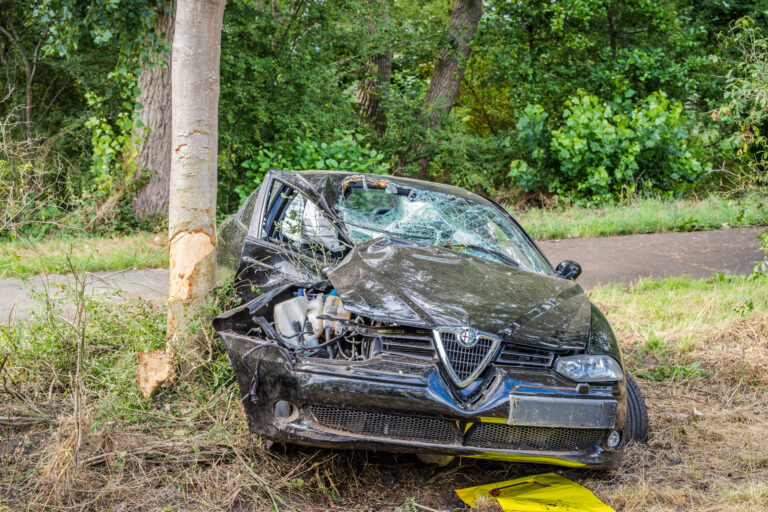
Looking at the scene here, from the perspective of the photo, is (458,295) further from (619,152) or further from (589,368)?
(619,152)

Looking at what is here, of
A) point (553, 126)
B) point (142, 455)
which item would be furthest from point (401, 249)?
point (553, 126)

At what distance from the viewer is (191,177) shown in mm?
4094

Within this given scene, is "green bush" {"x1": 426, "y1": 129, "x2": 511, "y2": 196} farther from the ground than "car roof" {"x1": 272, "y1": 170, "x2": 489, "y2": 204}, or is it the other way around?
Result: "car roof" {"x1": 272, "y1": 170, "x2": 489, "y2": 204}

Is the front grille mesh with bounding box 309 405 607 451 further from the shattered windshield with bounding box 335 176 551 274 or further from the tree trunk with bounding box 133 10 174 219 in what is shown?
the tree trunk with bounding box 133 10 174 219

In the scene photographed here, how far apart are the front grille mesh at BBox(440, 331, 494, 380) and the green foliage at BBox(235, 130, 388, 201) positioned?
7.83 meters

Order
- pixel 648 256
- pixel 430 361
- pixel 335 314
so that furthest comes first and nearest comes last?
pixel 648 256
pixel 335 314
pixel 430 361

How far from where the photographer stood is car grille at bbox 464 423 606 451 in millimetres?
3027

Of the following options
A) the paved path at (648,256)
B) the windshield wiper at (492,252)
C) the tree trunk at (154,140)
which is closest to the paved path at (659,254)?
the paved path at (648,256)

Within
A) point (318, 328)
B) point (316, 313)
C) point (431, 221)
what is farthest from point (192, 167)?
point (431, 221)

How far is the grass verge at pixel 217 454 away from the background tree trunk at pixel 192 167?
0.27 m

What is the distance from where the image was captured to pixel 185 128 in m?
4.07

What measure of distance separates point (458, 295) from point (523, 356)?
45 centimetres

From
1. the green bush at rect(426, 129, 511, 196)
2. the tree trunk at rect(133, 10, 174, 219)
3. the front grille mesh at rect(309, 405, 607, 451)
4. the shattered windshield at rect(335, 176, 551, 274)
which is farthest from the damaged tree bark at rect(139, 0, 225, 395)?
the green bush at rect(426, 129, 511, 196)

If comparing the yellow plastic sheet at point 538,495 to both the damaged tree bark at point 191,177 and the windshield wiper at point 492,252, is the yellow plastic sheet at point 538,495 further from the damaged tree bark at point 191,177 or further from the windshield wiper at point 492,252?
the damaged tree bark at point 191,177
